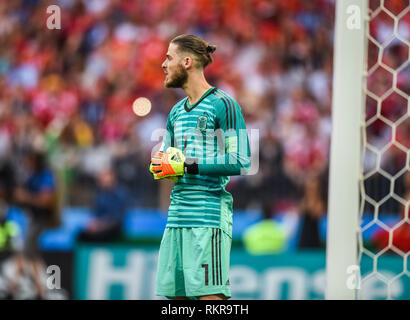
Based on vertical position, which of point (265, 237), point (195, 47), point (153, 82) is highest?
point (153, 82)

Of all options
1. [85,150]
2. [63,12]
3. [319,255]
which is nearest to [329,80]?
[319,255]

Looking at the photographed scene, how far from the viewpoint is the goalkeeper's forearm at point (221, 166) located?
2.22 metres

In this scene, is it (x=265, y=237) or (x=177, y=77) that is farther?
(x=265, y=237)

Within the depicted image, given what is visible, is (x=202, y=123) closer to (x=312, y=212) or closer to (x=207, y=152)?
(x=207, y=152)

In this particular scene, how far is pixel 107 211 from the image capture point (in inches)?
212

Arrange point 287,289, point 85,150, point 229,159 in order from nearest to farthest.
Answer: point 229,159
point 287,289
point 85,150

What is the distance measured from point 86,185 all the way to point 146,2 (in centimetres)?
218

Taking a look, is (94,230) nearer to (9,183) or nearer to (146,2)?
(9,183)

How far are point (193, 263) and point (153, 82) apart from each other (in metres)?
4.05

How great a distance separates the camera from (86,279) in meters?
5.12

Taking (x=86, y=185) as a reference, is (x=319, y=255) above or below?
below

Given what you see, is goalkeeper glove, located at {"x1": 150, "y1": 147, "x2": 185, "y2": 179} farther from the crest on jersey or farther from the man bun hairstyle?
the man bun hairstyle

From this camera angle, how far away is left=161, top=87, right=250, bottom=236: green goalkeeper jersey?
2260mm

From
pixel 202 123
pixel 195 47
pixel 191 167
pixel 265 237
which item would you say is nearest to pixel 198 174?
pixel 191 167
